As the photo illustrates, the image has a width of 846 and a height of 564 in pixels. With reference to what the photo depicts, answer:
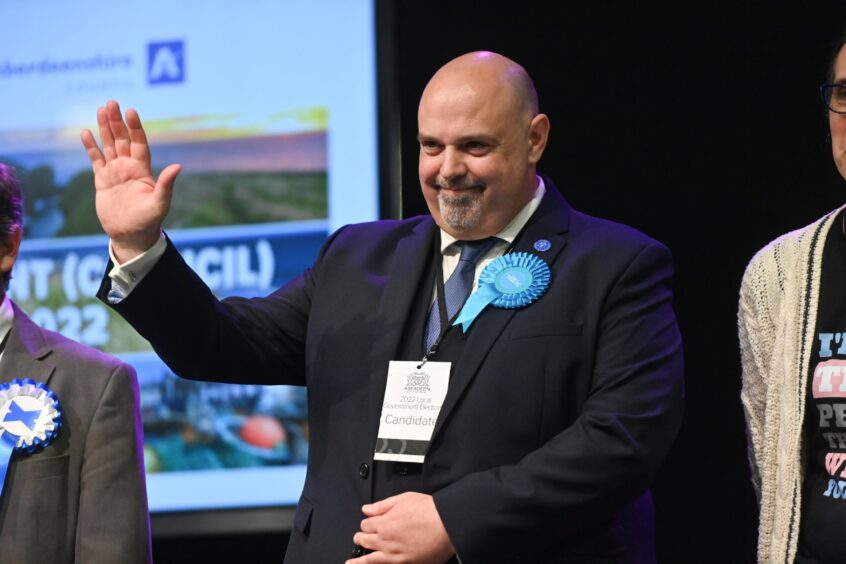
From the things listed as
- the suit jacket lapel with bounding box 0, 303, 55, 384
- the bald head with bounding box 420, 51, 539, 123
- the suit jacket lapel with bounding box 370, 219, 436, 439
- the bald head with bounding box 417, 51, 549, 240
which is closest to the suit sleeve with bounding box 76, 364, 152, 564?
the suit jacket lapel with bounding box 0, 303, 55, 384

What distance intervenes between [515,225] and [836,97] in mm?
723

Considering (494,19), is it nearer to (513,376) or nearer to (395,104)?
(395,104)

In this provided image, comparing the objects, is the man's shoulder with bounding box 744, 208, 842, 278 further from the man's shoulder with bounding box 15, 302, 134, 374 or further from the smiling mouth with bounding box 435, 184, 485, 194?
the man's shoulder with bounding box 15, 302, 134, 374

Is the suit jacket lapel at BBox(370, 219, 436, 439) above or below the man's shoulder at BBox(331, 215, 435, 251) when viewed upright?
below

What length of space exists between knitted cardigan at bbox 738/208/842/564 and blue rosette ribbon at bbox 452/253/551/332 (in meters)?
0.47

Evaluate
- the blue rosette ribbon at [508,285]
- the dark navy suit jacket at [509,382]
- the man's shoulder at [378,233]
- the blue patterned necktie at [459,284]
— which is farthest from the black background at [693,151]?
the blue rosette ribbon at [508,285]

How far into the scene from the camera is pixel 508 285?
247cm

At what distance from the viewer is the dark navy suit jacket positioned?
2.23 meters

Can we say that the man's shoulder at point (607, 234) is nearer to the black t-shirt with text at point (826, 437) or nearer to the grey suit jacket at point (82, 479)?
the black t-shirt with text at point (826, 437)

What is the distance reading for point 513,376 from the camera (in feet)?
7.78

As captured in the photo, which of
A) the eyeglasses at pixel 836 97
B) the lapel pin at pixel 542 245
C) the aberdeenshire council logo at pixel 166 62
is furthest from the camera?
the aberdeenshire council logo at pixel 166 62

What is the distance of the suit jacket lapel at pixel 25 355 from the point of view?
2.72m

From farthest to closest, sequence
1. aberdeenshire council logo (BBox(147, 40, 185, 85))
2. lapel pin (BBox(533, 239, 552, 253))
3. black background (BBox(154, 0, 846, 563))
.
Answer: aberdeenshire council logo (BBox(147, 40, 185, 85))
black background (BBox(154, 0, 846, 563))
lapel pin (BBox(533, 239, 552, 253))

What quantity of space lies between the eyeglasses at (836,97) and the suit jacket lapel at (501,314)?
604mm
